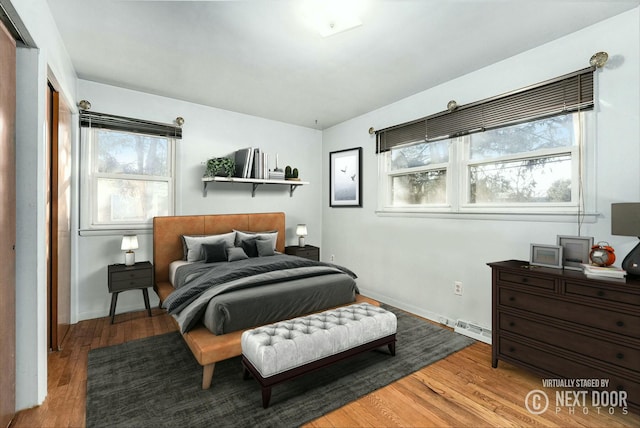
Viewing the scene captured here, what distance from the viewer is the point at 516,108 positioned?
2.73m

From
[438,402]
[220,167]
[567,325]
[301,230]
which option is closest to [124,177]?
[220,167]

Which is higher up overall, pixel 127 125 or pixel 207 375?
pixel 127 125

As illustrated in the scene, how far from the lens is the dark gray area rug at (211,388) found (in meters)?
1.82

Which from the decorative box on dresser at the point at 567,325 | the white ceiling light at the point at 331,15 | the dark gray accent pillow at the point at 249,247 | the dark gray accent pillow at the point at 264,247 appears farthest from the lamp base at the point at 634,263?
the dark gray accent pillow at the point at 249,247

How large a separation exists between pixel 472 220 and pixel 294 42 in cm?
239

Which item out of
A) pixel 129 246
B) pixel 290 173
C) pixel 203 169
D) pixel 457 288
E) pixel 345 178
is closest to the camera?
pixel 457 288

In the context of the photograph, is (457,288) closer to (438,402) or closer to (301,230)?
(438,402)

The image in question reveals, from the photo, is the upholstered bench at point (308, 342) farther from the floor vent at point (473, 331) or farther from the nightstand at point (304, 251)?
the nightstand at point (304, 251)

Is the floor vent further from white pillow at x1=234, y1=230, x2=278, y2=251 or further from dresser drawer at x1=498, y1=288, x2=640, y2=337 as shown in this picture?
white pillow at x1=234, y1=230, x2=278, y2=251

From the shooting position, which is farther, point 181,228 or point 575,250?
point 181,228

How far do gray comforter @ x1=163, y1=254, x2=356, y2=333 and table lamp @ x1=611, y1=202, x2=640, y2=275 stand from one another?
2.10 m

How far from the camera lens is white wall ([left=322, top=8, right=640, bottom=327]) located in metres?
2.16

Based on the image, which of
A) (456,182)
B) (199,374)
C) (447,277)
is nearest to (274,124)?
(456,182)


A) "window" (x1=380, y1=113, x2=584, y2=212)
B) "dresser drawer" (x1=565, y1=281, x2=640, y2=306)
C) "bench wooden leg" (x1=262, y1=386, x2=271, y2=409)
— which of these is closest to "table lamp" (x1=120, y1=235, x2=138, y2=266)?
"bench wooden leg" (x1=262, y1=386, x2=271, y2=409)
